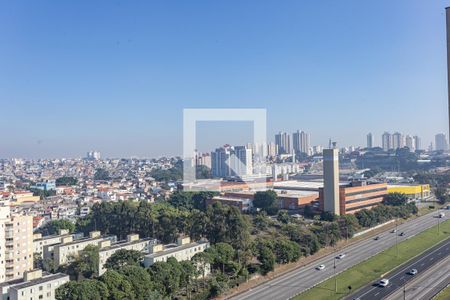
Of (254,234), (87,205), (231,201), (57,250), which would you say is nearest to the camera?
(57,250)

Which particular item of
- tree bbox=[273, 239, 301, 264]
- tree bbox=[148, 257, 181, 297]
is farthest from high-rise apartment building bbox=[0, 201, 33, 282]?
tree bbox=[273, 239, 301, 264]

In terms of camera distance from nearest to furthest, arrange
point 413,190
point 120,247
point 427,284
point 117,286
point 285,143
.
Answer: point 117,286
point 427,284
point 120,247
point 413,190
point 285,143

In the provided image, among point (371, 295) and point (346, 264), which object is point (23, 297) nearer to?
point (371, 295)

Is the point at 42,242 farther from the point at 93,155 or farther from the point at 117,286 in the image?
the point at 93,155

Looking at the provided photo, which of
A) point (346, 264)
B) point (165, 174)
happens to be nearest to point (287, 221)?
point (346, 264)

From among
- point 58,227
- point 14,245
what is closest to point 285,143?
point 58,227

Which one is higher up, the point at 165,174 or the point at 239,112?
the point at 239,112

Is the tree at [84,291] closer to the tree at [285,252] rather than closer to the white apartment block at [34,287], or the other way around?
the white apartment block at [34,287]

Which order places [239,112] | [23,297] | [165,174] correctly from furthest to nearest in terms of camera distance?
1. [165,174]
2. [239,112]
3. [23,297]
